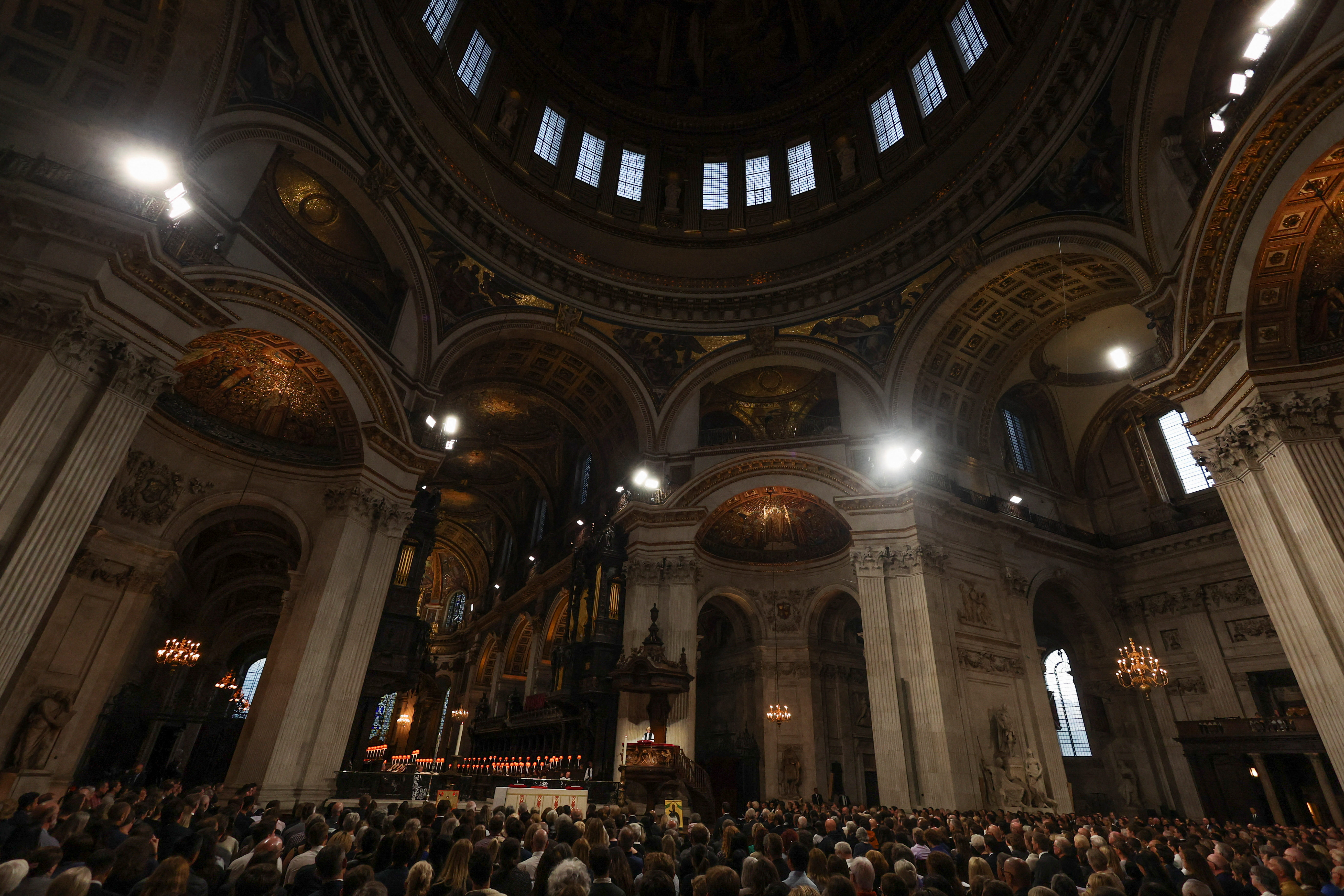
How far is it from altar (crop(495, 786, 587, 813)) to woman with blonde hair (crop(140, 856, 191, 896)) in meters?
7.83

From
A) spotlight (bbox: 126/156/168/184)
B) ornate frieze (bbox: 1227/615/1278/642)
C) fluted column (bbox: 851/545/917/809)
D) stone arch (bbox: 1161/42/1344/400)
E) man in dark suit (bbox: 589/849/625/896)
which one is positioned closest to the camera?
man in dark suit (bbox: 589/849/625/896)

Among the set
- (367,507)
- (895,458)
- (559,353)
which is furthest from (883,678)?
(559,353)

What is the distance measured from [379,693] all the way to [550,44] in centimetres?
2156

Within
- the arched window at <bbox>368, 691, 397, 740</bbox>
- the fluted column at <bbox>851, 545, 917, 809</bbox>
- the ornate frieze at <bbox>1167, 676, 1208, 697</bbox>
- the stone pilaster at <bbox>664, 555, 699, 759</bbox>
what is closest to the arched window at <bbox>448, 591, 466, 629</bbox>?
the arched window at <bbox>368, 691, 397, 740</bbox>

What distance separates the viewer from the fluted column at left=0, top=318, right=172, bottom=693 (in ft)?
27.9

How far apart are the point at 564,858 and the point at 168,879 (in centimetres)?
210

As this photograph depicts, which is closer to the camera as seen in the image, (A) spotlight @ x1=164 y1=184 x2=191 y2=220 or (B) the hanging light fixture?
(A) spotlight @ x1=164 y1=184 x2=191 y2=220

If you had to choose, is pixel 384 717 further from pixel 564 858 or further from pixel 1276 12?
pixel 1276 12

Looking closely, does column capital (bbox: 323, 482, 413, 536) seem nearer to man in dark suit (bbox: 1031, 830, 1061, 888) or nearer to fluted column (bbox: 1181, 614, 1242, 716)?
man in dark suit (bbox: 1031, 830, 1061, 888)

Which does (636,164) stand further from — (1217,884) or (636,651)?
(1217,884)

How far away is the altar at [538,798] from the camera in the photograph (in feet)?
34.8

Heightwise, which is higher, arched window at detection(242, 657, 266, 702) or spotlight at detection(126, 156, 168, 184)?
spotlight at detection(126, 156, 168, 184)

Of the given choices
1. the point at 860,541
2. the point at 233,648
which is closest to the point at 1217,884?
the point at 860,541

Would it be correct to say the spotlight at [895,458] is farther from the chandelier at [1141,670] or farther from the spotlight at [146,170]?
the spotlight at [146,170]
